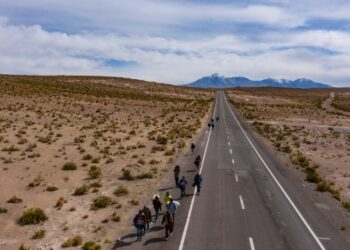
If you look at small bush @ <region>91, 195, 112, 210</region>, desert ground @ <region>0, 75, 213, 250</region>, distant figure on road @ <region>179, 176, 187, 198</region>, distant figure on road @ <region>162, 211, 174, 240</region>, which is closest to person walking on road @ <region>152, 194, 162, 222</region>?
desert ground @ <region>0, 75, 213, 250</region>

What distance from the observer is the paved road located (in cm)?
1792

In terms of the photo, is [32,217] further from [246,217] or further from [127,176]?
[246,217]

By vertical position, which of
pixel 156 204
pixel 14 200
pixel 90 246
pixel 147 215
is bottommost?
pixel 14 200

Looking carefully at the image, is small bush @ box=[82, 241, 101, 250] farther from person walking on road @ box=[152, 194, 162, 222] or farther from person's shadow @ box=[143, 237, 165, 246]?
person walking on road @ box=[152, 194, 162, 222]

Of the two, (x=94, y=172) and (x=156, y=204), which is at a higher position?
(x=156, y=204)

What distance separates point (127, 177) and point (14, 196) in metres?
8.31

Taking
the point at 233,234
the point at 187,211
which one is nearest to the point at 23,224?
the point at 187,211

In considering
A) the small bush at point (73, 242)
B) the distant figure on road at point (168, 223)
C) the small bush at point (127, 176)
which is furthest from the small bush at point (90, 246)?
the small bush at point (127, 176)

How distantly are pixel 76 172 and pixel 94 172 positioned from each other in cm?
180

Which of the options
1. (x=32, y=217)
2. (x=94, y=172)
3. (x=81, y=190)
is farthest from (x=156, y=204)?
(x=94, y=172)

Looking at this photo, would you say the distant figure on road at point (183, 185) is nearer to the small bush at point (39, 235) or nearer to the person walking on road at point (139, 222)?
the person walking on road at point (139, 222)

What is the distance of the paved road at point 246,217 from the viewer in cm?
1792

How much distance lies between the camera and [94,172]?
29938 mm

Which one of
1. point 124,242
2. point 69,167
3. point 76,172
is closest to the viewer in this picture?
point 124,242
